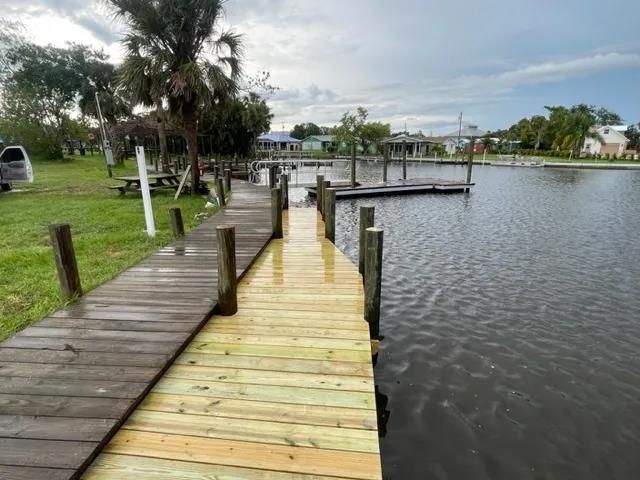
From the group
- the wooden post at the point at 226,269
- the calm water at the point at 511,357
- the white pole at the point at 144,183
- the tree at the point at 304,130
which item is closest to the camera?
the calm water at the point at 511,357

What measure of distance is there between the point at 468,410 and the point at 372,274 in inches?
64.3

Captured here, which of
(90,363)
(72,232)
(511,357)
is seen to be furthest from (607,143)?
(90,363)

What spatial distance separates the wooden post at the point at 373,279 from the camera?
154 inches

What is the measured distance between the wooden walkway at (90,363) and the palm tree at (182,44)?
28.3 ft

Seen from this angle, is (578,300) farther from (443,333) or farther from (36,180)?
(36,180)

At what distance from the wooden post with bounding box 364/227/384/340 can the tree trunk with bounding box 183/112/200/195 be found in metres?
10.9

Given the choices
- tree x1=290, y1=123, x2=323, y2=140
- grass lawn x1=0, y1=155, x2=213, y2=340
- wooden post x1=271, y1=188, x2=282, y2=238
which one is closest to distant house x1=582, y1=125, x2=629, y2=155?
tree x1=290, y1=123, x2=323, y2=140

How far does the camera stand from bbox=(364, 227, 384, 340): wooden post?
3904 millimetres

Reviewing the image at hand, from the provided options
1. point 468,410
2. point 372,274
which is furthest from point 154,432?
point 468,410

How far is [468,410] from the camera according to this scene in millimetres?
3672

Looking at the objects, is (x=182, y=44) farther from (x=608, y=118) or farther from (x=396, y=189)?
(x=608, y=118)

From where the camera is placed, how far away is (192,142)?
13281 millimetres

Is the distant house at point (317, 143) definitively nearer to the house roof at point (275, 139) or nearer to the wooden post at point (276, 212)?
the house roof at point (275, 139)

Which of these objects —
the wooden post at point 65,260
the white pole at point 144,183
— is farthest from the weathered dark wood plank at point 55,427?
the white pole at point 144,183
